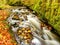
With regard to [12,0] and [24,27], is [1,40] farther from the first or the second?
[12,0]

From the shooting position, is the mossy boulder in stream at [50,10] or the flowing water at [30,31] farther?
the mossy boulder in stream at [50,10]

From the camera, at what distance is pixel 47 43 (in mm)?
7848

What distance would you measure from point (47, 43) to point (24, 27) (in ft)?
6.05

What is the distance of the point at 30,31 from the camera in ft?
28.4

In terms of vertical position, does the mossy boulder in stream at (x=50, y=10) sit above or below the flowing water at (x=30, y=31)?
above

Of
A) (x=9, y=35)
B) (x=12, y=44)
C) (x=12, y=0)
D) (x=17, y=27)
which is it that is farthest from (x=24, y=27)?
(x=12, y=0)

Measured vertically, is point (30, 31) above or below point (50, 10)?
below

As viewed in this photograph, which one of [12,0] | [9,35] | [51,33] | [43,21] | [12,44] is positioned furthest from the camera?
[12,0]

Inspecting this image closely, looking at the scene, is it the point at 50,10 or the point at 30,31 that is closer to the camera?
the point at 30,31

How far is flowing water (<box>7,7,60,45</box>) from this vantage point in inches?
311

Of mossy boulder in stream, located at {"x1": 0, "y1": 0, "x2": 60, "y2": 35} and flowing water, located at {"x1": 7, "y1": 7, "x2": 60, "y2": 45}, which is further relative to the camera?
mossy boulder in stream, located at {"x1": 0, "y1": 0, "x2": 60, "y2": 35}

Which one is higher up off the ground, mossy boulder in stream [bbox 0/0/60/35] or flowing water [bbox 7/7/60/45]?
mossy boulder in stream [bbox 0/0/60/35]

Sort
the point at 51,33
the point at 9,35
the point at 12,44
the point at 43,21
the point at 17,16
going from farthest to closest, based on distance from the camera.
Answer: the point at 17,16, the point at 43,21, the point at 51,33, the point at 9,35, the point at 12,44

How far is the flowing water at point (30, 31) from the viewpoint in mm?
7905
